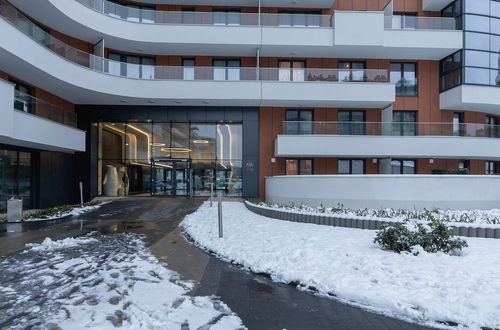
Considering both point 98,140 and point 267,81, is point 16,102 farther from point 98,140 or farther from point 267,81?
point 267,81

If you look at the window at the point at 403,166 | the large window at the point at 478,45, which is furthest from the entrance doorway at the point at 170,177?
the large window at the point at 478,45

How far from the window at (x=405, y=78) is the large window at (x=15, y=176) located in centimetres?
2439

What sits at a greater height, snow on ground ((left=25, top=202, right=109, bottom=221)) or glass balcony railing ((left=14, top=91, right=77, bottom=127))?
glass balcony railing ((left=14, top=91, right=77, bottom=127))

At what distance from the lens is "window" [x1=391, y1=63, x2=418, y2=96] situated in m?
23.5

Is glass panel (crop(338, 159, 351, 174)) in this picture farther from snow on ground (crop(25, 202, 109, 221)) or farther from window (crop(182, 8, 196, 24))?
snow on ground (crop(25, 202, 109, 221))

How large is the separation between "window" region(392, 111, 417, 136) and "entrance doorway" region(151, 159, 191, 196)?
1462 centimetres

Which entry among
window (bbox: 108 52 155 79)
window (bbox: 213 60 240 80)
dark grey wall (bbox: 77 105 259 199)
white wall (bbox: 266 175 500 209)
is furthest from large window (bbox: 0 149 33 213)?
white wall (bbox: 266 175 500 209)

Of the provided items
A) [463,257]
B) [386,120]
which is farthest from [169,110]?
[463,257]

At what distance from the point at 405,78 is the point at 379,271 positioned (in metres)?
21.9

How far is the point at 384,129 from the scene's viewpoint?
70.5 feet

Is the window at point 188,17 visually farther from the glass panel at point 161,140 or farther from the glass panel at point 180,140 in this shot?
the glass panel at point 161,140

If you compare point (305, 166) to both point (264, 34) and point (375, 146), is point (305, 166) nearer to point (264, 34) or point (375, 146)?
point (375, 146)

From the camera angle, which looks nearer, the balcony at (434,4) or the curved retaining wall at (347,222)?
the curved retaining wall at (347,222)

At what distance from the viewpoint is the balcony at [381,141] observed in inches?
833
